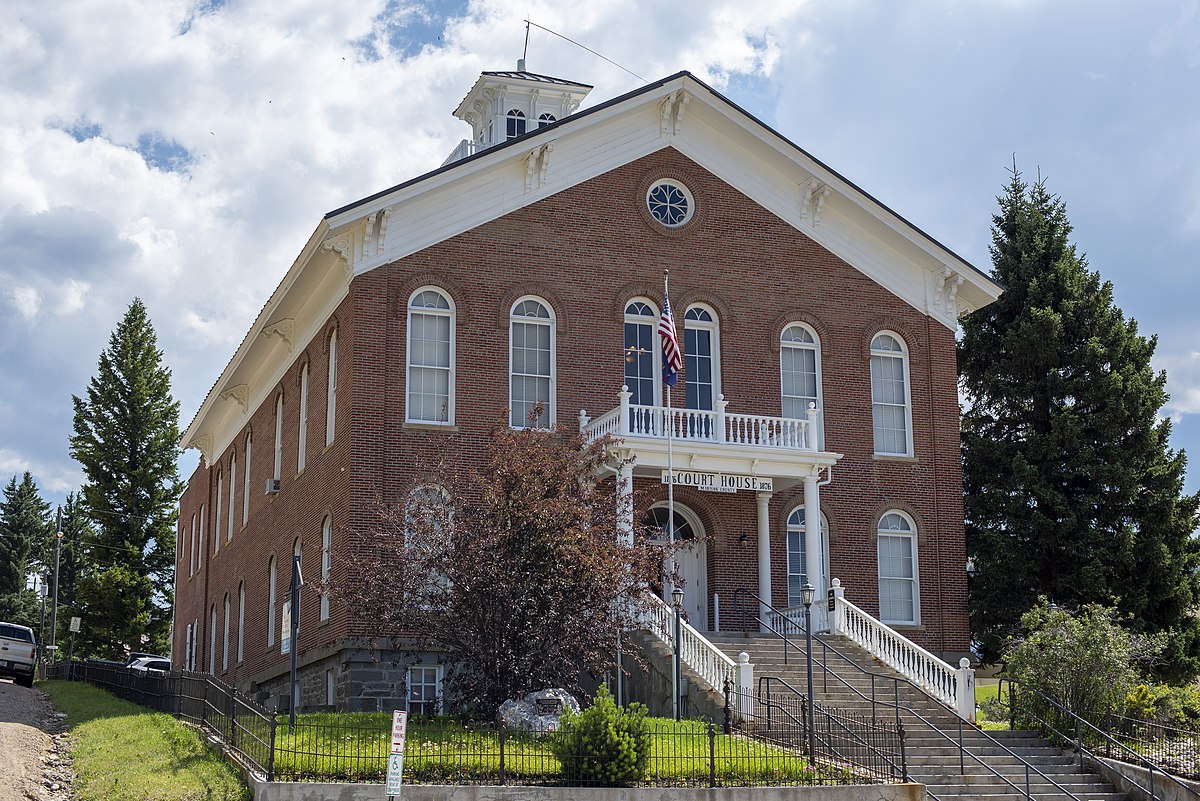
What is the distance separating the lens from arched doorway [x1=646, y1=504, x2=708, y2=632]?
31.2 m

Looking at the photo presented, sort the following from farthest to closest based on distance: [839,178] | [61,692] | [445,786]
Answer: [61,692], [839,178], [445,786]

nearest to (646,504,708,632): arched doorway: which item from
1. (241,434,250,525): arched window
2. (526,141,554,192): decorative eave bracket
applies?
(526,141,554,192): decorative eave bracket

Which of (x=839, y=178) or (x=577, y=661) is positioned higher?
(x=839, y=178)

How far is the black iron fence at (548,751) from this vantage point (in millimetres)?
19250

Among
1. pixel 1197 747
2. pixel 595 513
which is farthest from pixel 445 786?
pixel 1197 747

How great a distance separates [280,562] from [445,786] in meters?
16.8

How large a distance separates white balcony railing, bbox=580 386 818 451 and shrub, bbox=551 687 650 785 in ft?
31.0

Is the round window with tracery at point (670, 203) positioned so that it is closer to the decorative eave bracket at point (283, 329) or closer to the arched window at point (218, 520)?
the decorative eave bracket at point (283, 329)

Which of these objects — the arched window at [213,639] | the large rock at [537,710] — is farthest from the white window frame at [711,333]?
the arched window at [213,639]

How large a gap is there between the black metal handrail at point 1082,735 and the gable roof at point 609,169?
1099 cm

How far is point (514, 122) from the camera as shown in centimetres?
4281

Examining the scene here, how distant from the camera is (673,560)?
3116 centimetres

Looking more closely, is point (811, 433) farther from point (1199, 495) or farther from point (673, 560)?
point (1199, 495)

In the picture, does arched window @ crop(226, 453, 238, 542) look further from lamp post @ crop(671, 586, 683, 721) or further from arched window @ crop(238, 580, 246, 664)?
lamp post @ crop(671, 586, 683, 721)
